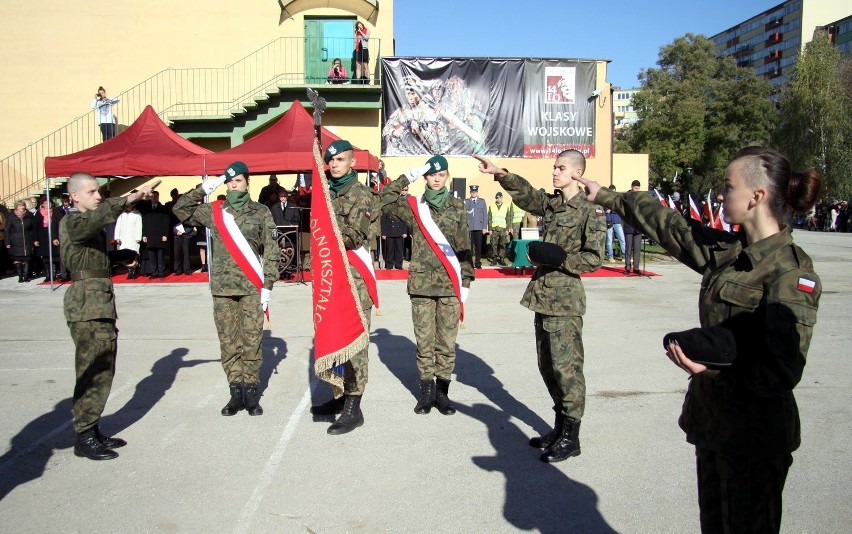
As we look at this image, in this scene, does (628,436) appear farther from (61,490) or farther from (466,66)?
(466,66)

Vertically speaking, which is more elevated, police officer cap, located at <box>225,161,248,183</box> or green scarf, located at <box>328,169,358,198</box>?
police officer cap, located at <box>225,161,248,183</box>

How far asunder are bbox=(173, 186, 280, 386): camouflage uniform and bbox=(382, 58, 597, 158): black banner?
1561cm

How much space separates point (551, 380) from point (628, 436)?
2.74 ft

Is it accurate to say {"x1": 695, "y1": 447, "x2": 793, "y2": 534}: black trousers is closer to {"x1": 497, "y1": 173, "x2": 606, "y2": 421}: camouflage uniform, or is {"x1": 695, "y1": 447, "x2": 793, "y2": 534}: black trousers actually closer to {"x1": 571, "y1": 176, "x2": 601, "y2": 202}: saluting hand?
{"x1": 571, "y1": 176, "x2": 601, "y2": 202}: saluting hand

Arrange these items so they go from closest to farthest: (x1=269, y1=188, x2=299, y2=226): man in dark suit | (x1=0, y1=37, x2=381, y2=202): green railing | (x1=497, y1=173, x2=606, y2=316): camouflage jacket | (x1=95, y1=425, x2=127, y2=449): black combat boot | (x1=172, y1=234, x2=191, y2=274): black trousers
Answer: (x1=497, y1=173, x2=606, y2=316): camouflage jacket < (x1=95, y1=425, x2=127, y2=449): black combat boot < (x1=269, y1=188, x2=299, y2=226): man in dark suit < (x1=172, y1=234, x2=191, y2=274): black trousers < (x1=0, y1=37, x2=381, y2=202): green railing

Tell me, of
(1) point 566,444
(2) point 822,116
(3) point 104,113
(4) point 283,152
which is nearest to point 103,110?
(3) point 104,113

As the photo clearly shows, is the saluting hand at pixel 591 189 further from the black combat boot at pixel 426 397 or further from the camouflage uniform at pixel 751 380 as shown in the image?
the black combat boot at pixel 426 397

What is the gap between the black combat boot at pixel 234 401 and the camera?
232 inches

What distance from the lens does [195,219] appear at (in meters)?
6.07

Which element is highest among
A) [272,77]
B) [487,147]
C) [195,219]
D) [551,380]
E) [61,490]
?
[272,77]

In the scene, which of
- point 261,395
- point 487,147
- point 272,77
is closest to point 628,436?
point 261,395

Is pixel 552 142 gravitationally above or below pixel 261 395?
above

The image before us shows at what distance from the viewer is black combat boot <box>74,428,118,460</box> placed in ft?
16.1

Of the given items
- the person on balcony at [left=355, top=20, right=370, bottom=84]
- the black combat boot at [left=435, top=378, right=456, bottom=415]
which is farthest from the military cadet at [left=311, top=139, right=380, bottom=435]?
the person on balcony at [left=355, top=20, right=370, bottom=84]
